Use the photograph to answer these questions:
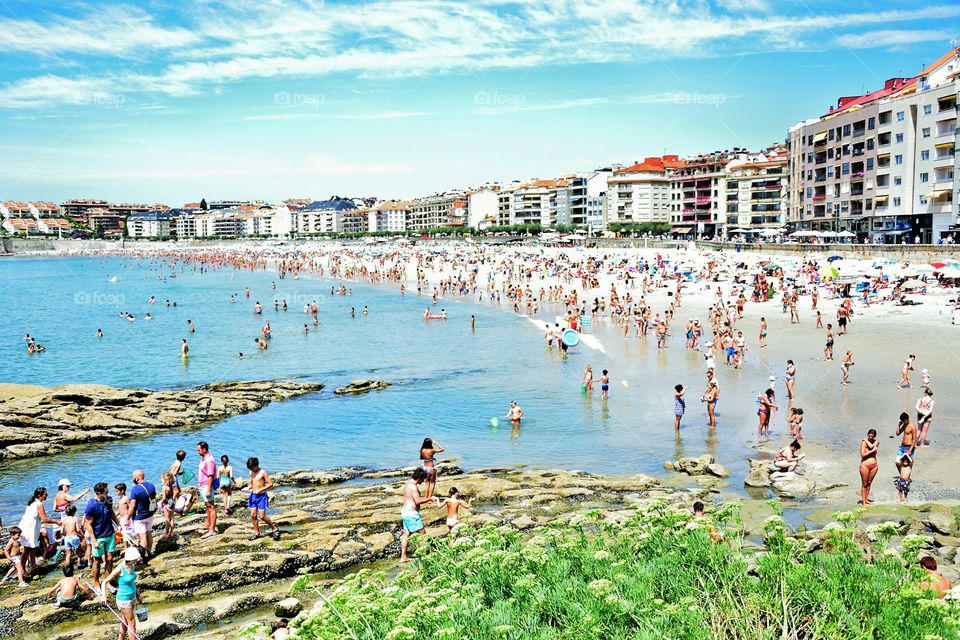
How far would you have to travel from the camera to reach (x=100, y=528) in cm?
1045

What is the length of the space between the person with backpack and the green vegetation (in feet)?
13.2

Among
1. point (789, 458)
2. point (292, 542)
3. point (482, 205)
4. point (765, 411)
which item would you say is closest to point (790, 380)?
point (765, 411)

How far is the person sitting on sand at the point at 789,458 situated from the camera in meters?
14.6

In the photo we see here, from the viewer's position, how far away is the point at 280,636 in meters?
7.38

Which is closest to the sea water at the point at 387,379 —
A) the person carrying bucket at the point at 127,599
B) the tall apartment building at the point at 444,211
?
the person carrying bucket at the point at 127,599

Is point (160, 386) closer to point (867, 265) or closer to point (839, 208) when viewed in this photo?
point (867, 265)

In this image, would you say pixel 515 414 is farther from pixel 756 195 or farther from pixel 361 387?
pixel 756 195

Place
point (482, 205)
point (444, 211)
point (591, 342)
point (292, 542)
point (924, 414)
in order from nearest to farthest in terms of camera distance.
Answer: point (292, 542)
point (924, 414)
point (591, 342)
point (482, 205)
point (444, 211)

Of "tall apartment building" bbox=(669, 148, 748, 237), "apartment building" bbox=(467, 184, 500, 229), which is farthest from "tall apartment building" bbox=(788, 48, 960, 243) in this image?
"apartment building" bbox=(467, 184, 500, 229)

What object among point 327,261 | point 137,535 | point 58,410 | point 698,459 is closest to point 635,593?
point 137,535

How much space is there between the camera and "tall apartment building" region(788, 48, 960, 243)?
56.1 metres

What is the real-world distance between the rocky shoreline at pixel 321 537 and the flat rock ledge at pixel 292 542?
18mm

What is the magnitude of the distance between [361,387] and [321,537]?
15.2m

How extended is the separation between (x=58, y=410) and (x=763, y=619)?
64.4 feet
